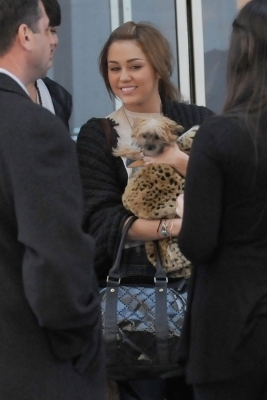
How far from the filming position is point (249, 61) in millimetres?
2057

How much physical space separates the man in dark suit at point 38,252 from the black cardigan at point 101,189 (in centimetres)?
85

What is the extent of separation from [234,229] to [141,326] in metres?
0.69

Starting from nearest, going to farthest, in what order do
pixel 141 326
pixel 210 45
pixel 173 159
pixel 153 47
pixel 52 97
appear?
pixel 141 326 < pixel 173 159 < pixel 153 47 < pixel 52 97 < pixel 210 45

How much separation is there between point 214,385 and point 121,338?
54 cm

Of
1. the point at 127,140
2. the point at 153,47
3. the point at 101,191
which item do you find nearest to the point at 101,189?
the point at 101,191

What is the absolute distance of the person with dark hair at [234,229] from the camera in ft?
6.55

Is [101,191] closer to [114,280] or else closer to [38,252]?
[114,280]

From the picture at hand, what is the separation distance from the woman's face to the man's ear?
1.13 meters

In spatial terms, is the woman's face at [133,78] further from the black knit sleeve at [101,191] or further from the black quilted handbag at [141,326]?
the black quilted handbag at [141,326]

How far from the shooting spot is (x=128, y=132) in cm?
301

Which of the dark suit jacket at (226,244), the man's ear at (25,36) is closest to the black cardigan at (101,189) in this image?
the dark suit jacket at (226,244)

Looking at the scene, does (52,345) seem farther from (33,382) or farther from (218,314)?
(218,314)

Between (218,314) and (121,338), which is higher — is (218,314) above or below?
above

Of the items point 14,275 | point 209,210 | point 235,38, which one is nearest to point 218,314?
point 209,210
